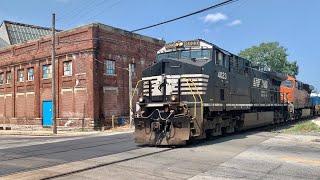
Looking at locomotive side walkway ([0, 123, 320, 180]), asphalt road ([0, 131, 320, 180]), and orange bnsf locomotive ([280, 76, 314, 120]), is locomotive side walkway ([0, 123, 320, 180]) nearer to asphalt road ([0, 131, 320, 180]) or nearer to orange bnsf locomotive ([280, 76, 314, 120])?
asphalt road ([0, 131, 320, 180])

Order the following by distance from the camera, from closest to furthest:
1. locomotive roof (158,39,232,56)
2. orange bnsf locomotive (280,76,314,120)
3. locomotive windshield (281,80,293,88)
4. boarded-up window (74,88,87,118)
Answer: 1. locomotive roof (158,39,232,56)
2. orange bnsf locomotive (280,76,314,120)
3. locomotive windshield (281,80,293,88)
4. boarded-up window (74,88,87,118)

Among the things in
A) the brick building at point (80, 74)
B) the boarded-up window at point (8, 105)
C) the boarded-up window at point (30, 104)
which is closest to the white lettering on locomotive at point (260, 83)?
the brick building at point (80, 74)

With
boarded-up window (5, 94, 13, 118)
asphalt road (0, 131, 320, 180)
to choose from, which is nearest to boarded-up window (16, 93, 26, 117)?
boarded-up window (5, 94, 13, 118)

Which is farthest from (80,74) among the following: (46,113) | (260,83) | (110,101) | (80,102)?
(260,83)

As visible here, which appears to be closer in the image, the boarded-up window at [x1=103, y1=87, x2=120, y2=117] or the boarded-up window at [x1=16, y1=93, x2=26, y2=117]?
the boarded-up window at [x1=103, y1=87, x2=120, y2=117]

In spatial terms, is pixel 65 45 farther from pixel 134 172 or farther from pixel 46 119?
pixel 134 172

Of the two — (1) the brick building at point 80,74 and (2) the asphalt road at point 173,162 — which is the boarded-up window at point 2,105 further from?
(2) the asphalt road at point 173,162

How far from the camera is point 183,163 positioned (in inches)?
480

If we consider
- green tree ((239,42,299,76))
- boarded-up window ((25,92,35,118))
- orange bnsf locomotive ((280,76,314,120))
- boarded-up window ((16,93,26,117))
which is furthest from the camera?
green tree ((239,42,299,76))

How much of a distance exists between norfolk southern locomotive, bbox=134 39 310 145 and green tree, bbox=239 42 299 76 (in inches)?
3358

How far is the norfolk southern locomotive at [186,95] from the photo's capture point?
52.2ft

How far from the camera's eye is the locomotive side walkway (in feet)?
35.0

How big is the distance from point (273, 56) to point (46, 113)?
73.8 metres

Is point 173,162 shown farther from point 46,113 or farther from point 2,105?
point 2,105
